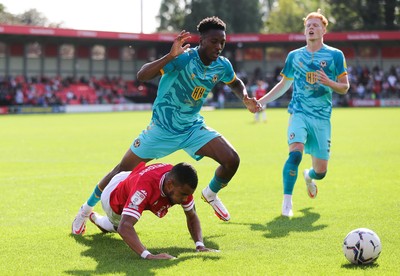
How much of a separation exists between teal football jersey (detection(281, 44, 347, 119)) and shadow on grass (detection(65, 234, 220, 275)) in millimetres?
3042

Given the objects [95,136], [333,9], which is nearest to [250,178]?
[95,136]

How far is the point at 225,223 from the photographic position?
8.75 m

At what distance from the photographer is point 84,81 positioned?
5466 cm

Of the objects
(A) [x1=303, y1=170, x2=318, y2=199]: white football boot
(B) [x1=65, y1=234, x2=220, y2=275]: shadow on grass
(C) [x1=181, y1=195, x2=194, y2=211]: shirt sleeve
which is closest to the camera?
(B) [x1=65, y1=234, x2=220, y2=275]: shadow on grass

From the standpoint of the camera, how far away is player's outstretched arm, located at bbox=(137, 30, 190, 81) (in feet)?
24.1

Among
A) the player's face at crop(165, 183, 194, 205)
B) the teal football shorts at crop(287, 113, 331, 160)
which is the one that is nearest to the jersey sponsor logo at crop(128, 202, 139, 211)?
the player's face at crop(165, 183, 194, 205)

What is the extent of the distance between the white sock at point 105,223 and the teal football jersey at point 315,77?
348cm

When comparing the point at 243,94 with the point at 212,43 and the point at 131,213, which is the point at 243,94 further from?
the point at 131,213

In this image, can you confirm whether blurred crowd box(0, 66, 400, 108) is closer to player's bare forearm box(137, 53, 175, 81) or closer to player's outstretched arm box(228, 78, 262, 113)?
player's outstretched arm box(228, 78, 262, 113)

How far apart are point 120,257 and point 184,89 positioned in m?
2.44

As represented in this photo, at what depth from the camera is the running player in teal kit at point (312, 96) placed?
955 cm

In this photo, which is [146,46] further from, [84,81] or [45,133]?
[45,133]

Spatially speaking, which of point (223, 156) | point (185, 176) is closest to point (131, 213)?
point (185, 176)

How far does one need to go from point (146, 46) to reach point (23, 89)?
45.6ft
